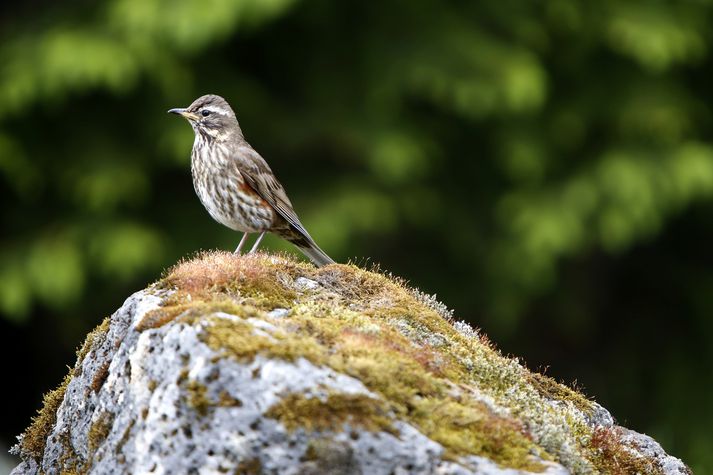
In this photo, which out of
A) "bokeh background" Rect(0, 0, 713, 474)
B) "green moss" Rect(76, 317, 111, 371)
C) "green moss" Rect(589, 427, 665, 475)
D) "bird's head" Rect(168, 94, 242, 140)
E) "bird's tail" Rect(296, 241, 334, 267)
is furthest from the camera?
"bokeh background" Rect(0, 0, 713, 474)

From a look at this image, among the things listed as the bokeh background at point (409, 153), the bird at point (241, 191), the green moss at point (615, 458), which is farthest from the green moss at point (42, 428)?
the bokeh background at point (409, 153)

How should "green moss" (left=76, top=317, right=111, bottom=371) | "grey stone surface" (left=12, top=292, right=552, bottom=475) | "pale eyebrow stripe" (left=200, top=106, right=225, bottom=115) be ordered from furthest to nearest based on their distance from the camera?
"pale eyebrow stripe" (left=200, top=106, right=225, bottom=115), "green moss" (left=76, top=317, right=111, bottom=371), "grey stone surface" (left=12, top=292, right=552, bottom=475)

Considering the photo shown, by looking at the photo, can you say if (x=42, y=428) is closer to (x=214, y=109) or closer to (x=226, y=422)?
(x=226, y=422)

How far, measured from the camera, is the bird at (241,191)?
7.75 metres

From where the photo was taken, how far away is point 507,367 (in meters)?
5.64

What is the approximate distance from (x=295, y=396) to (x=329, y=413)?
0.16m

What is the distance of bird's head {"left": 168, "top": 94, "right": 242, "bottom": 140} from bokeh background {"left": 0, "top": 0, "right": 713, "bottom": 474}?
395 cm

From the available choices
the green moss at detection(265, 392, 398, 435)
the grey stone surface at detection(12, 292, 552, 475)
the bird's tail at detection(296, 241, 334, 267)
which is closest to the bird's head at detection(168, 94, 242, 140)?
the bird's tail at detection(296, 241, 334, 267)

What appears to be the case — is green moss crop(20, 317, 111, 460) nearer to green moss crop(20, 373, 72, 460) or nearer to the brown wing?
green moss crop(20, 373, 72, 460)

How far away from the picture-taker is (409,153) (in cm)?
1328

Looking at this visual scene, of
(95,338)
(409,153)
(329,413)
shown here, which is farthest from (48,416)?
(409,153)

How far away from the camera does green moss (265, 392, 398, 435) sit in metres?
4.41

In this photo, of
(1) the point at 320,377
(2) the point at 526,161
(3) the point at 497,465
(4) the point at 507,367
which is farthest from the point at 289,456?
(2) the point at 526,161

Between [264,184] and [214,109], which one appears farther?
[214,109]
